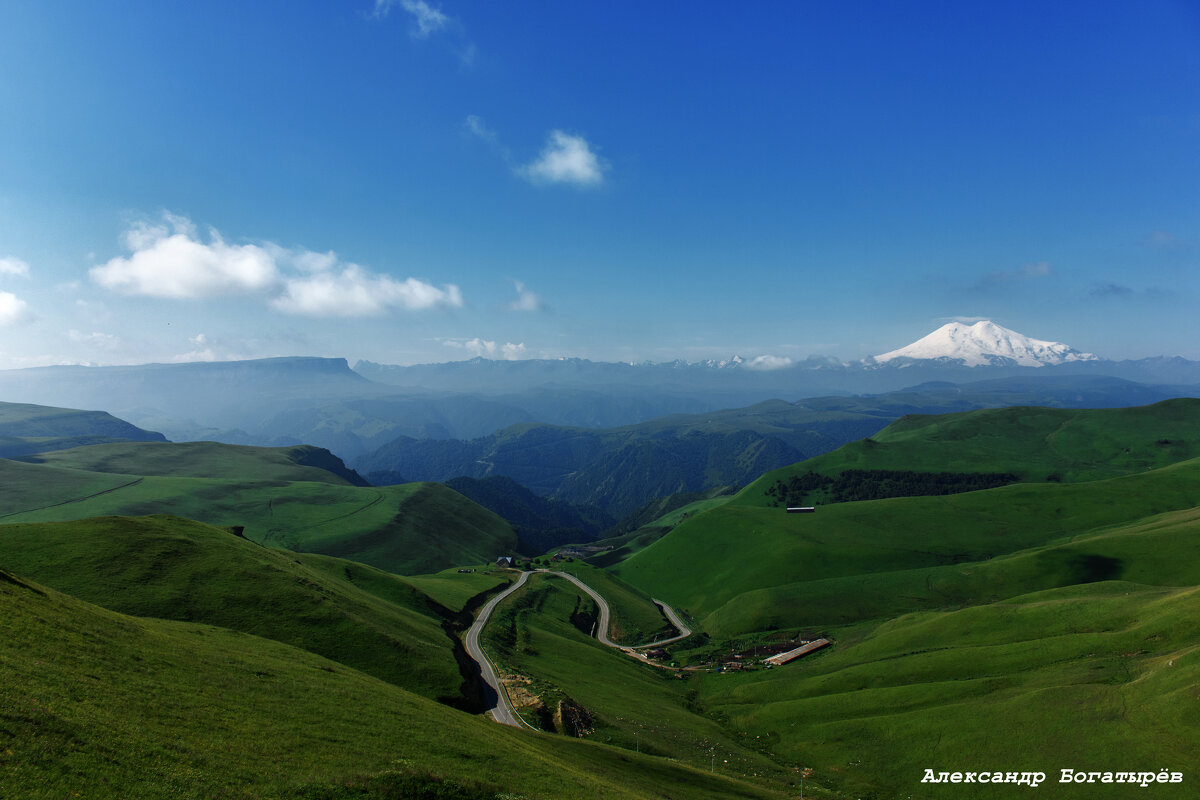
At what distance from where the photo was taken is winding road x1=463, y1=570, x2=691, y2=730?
55.3 m

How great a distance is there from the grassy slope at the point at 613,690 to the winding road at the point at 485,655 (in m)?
2.26

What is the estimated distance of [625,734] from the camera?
56.8m

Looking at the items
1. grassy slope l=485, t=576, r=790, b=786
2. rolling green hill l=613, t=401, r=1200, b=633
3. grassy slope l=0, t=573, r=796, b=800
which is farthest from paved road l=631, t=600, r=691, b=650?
grassy slope l=0, t=573, r=796, b=800

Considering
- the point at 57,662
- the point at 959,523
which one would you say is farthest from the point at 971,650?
the point at 959,523

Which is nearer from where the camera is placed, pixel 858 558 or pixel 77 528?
→ pixel 77 528

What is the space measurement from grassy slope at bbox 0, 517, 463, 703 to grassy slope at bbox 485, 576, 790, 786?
1447 centimetres

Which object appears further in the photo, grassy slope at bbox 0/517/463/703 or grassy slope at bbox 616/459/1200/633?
→ grassy slope at bbox 616/459/1200/633

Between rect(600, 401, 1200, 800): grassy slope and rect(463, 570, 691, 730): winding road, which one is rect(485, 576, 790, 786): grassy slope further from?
rect(600, 401, 1200, 800): grassy slope

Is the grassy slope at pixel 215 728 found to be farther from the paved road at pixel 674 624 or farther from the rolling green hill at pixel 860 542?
the rolling green hill at pixel 860 542

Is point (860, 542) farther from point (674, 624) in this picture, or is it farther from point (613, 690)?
point (613, 690)

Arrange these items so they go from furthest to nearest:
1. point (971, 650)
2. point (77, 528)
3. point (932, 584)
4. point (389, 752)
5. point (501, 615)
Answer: point (932, 584) → point (501, 615) → point (971, 650) → point (77, 528) → point (389, 752)

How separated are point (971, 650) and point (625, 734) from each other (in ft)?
157

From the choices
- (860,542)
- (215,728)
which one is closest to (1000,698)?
(215,728)

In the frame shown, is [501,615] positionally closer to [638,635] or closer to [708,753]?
[638,635]
